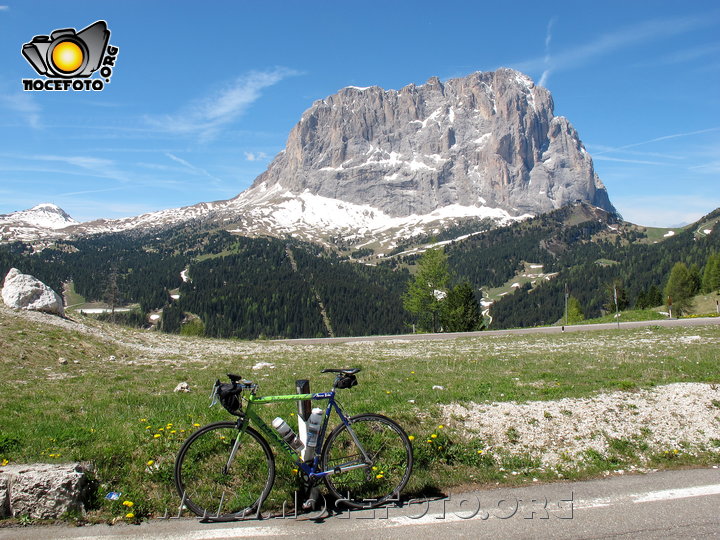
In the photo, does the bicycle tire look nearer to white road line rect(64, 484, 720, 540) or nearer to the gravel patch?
white road line rect(64, 484, 720, 540)

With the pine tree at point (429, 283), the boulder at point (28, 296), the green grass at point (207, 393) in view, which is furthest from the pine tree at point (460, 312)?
the boulder at point (28, 296)

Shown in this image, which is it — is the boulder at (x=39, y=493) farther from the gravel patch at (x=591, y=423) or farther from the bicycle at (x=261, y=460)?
the gravel patch at (x=591, y=423)

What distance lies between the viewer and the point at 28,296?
3388 cm

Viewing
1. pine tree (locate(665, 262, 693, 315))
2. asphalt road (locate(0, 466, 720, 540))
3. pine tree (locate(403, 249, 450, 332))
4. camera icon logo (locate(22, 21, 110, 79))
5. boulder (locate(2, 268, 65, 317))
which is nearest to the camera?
asphalt road (locate(0, 466, 720, 540))

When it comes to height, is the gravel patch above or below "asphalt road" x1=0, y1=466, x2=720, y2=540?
above

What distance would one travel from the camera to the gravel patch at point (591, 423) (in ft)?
33.2

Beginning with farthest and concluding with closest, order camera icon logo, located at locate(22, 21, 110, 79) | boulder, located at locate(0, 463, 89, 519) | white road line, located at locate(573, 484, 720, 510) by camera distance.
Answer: camera icon logo, located at locate(22, 21, 110, 79), white road line, located at locate(573, 484, 720, 510), boulder, located at locate(0, 463, 89, 519)

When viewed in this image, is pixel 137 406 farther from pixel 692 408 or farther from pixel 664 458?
pixel 692 408

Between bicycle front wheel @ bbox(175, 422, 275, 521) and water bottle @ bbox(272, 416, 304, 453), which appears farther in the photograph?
water bottle @ bbox(272, 416, 304, 453)

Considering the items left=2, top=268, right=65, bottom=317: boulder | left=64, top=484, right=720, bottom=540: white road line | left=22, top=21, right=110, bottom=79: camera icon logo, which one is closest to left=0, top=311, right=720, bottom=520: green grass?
left=64, top=484, right=720, bottom=540: white road line

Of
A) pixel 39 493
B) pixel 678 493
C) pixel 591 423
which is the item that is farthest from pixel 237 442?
pixel 591 423

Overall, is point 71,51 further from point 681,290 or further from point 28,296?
point 681,290

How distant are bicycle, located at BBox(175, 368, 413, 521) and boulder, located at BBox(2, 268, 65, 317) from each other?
1310 inches

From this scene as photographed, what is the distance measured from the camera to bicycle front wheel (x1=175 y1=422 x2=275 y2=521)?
307 inches
